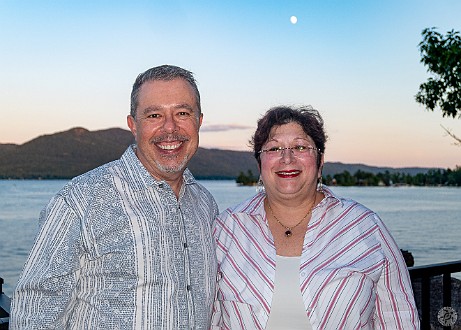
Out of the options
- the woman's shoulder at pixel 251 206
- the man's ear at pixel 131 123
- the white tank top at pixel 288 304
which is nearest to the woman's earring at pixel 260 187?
the woman's shoulder at pixel 251 206

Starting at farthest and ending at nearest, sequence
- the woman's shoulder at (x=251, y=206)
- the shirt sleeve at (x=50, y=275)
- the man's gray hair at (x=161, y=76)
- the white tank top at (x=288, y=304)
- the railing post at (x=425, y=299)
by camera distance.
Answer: the railing post at (x=425, y=299), the woman's shoulder at (x=251, y=206), the white tank top at (x=288, y=304), the man's gray hair at (x=161, y=76), the shirt sleeve at (x=50, y=275)

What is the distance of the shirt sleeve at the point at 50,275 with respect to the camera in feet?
7.34

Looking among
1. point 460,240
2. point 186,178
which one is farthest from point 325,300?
point 460,240

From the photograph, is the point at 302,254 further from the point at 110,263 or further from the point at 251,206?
the point at 110,263

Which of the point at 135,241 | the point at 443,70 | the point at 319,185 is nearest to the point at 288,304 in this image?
the point at 319,185

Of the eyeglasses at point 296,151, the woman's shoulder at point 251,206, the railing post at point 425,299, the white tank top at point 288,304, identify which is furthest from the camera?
the railing post at point 425,299

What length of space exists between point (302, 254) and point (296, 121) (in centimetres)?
63

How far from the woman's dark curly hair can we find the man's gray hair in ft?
1.42

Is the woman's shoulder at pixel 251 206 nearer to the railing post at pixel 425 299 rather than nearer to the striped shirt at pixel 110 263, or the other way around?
the striped shirt at pixel 110 263

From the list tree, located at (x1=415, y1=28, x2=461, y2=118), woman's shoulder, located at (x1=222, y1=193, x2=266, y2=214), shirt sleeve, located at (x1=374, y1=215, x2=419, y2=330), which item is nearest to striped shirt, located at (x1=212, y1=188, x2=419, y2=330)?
shirt sleeve, located at (x1=374, y1=215, x2=419, y2=330)

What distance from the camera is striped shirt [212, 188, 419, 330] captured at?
2.69m

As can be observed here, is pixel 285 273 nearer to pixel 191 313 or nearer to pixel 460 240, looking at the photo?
pixel 191 313

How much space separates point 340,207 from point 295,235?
0.83 feet

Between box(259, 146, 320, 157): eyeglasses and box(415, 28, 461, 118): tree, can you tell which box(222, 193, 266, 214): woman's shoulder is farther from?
box(415, 28, 461, 118): tree
